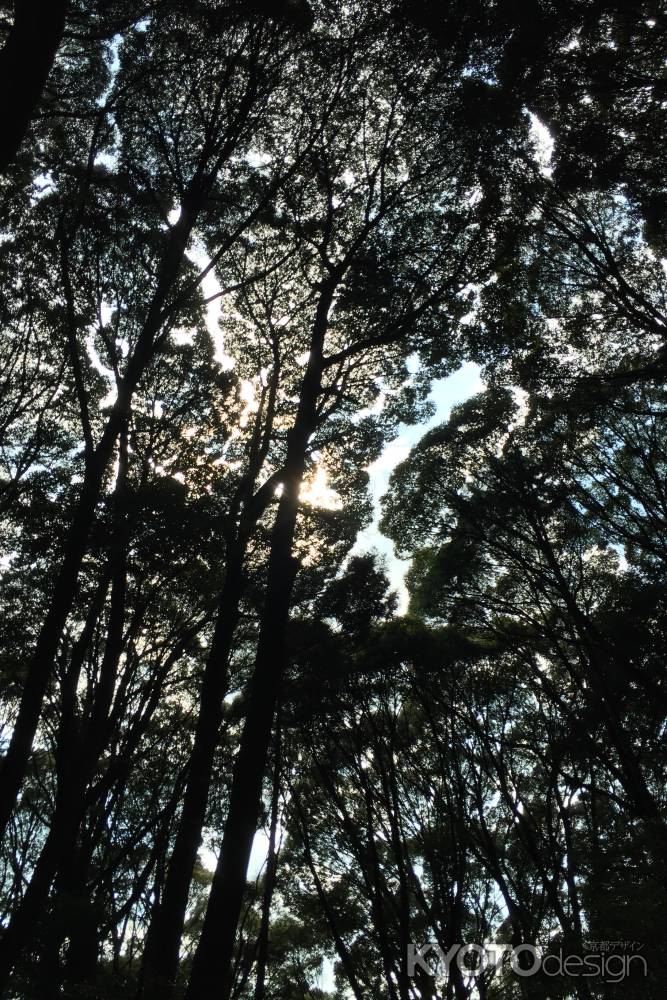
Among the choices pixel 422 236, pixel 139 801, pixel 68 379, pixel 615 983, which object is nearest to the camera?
pixel 615 983

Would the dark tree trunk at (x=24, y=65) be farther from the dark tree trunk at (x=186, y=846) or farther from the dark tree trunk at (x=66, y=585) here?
the dark tree trunk at (x=186, y=846)

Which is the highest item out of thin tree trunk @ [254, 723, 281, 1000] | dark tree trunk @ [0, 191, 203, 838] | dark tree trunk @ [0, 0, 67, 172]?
dark tree trunk @ [0, 0, 67, 172]

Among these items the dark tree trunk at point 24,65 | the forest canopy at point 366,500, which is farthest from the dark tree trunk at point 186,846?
the dark tree trunk at point 24,65

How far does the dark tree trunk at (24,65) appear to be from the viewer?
4234 millimetres

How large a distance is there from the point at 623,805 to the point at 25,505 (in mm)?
11588

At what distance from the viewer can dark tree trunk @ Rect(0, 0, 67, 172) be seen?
4.23m

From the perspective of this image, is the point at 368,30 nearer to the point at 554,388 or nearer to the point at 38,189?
the point at 38,189

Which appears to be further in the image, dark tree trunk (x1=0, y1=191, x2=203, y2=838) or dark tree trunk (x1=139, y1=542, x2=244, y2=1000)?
dark tree trunk (x1=139, y1=542, x2=244, y2=1000)

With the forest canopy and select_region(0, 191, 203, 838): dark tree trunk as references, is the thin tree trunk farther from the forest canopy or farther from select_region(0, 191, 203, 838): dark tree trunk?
select_region(0, 191, 203, 838): dark tree trunk

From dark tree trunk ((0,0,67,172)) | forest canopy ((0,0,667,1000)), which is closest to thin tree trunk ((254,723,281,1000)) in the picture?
forest canopy ((0,0,667,1000))

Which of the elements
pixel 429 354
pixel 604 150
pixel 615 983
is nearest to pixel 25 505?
pixel 429 354

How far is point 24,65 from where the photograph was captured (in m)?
4.31

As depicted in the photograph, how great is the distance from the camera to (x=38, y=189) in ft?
31.8

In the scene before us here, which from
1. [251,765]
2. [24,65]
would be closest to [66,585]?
[251,765]
